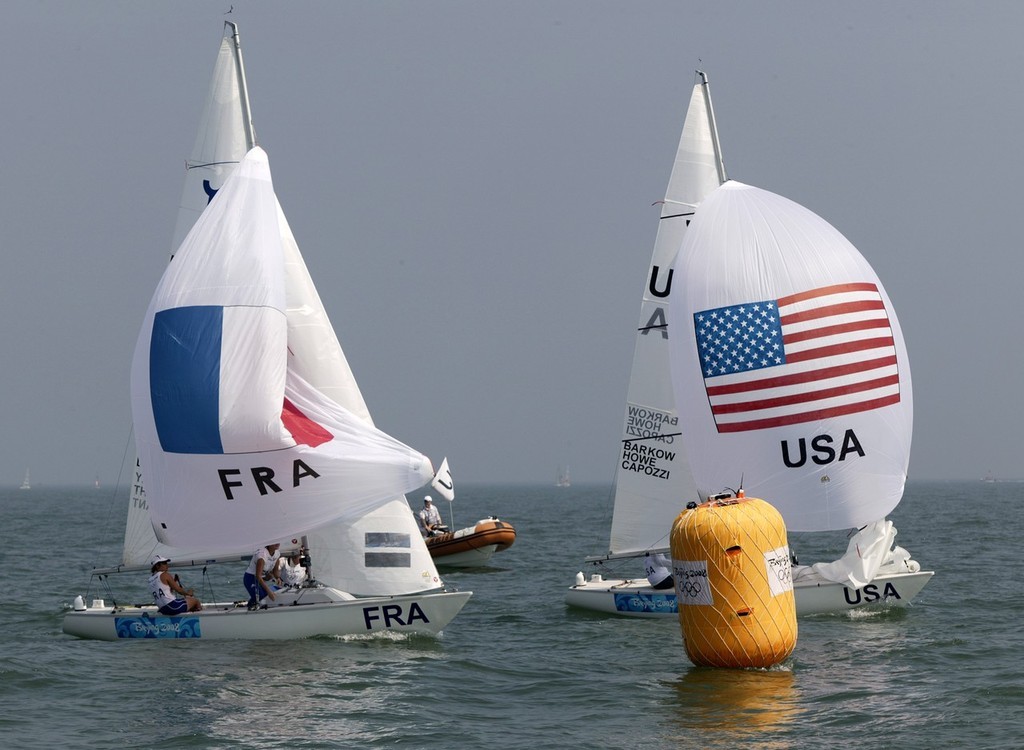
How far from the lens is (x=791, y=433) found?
733 inches

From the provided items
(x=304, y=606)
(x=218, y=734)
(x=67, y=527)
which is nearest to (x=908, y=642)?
(x=304, y=606)

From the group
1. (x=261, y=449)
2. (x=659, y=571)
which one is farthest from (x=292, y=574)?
(x=659, y=571)

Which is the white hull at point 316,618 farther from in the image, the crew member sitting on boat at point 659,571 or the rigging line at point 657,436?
the rigging line at point 657,436

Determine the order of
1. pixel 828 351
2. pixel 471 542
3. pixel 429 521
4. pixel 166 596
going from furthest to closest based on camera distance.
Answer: pixel 429 521 < pixel 471 542 < pixel 166 596 < pixel 828 351

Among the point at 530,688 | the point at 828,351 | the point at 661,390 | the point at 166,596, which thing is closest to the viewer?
the point at 530,688

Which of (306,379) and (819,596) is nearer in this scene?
(306,379)

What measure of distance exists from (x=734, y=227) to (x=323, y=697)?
9266mm

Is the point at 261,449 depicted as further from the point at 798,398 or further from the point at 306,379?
the point at 798,398

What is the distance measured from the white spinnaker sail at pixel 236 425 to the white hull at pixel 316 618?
1.28m

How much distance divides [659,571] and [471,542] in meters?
12.4

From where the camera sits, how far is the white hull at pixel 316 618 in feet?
62.8

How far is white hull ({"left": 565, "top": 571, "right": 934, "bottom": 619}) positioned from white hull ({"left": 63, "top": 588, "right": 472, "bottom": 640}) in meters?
4.32

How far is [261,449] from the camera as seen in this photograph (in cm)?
1833

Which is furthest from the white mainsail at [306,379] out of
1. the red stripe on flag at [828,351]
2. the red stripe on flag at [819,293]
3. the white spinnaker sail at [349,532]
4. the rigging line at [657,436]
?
the red stripe on flag at [819,293]
